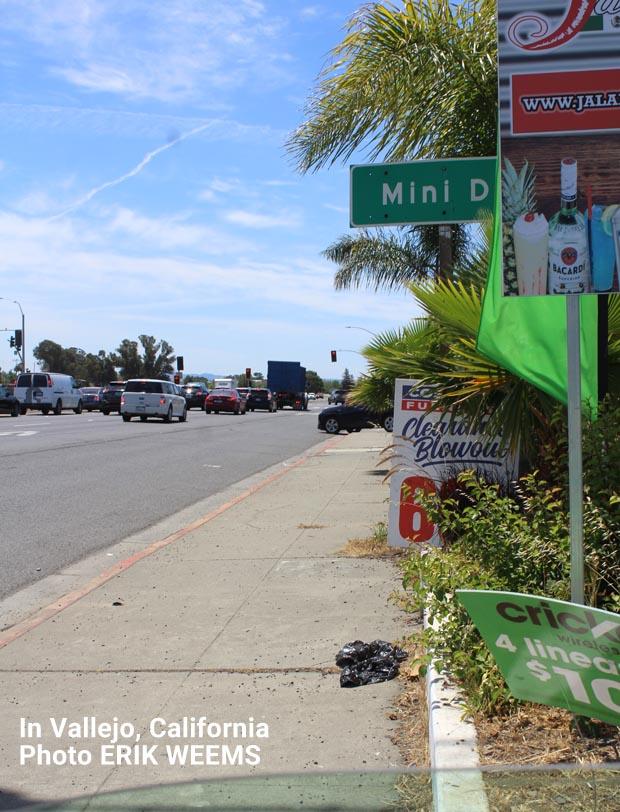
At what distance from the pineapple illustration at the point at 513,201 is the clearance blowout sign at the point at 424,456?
2.73 metres

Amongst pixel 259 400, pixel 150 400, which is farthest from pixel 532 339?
pixel 259 400

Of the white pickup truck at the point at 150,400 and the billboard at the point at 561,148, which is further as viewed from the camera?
the white pickup truck at the point at 150,400

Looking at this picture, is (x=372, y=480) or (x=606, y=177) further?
(x=372, y=480)

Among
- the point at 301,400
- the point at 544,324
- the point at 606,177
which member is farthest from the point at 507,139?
the point at 301,400

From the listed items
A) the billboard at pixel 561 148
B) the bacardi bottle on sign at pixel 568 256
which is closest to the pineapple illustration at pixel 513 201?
the billboard at pixel 561 148

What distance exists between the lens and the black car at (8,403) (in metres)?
39.3

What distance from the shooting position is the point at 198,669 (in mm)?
4832

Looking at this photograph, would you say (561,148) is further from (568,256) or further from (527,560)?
(527,560)

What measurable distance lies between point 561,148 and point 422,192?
307cm

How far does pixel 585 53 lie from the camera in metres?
3.37

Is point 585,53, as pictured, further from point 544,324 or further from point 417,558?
point 417,558

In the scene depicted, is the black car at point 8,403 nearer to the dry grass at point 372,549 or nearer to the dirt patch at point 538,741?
the dry grass at point 372,549

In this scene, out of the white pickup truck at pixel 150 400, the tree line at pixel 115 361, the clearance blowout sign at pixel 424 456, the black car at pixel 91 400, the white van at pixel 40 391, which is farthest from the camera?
the tree line at pixel 115 361

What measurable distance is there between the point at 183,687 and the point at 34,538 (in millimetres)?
5115
